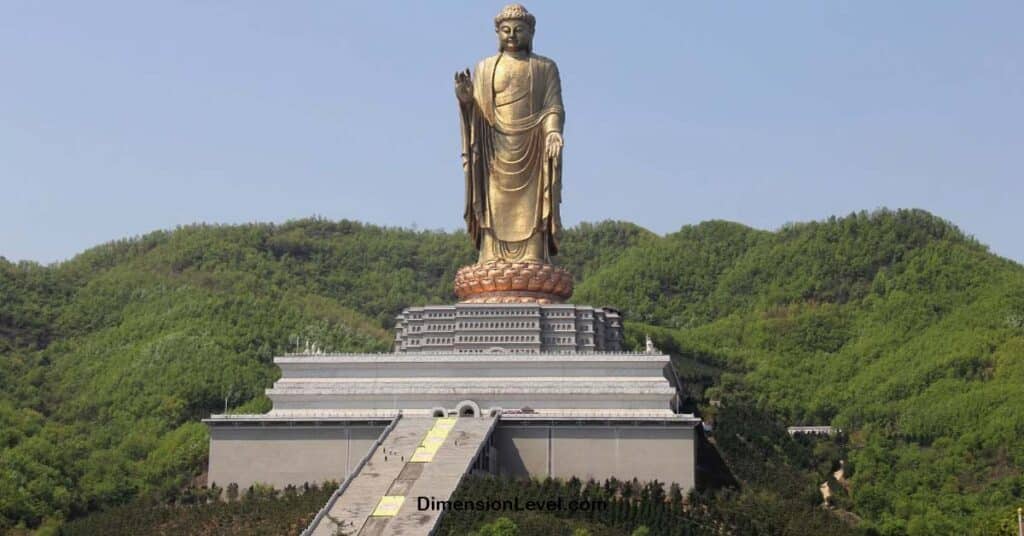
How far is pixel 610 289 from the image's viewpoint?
61.8 metres

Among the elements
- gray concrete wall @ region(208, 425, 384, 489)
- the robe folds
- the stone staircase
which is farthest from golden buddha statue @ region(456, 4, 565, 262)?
gray concrete wall @ region(208, 425, 384, 489)

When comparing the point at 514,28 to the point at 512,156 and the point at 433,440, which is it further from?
the point at 433,440

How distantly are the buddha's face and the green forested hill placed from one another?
8.80 metres

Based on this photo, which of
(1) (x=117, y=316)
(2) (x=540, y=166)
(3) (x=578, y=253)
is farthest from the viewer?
(3) (x=578, y=253)

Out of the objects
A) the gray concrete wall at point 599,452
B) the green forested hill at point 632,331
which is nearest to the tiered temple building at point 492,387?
the gray concrete wall at point 599,452

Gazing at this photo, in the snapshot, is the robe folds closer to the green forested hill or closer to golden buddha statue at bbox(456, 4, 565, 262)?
golden buddha statue at bbox(456, 4, 565, 262)

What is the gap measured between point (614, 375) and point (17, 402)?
55.6ft

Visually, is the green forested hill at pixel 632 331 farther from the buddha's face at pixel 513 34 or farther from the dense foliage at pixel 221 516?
the buddha's face at pixel 513 34

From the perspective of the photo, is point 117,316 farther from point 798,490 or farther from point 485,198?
point 798,490

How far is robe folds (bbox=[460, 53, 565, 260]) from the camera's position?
3662cm

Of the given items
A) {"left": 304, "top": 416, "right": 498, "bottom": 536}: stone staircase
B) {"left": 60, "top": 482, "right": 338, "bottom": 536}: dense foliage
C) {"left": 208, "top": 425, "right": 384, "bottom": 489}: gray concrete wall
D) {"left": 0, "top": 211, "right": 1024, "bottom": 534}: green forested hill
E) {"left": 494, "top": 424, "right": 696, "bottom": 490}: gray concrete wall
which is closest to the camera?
{"left": 304, "top": 416, "right": 498, "bottom": 536}: stone staircase

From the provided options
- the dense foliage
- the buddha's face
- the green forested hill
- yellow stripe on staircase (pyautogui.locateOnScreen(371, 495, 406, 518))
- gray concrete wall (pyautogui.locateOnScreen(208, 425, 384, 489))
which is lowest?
the dense foliage

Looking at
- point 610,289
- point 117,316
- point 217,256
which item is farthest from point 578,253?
point 117,316

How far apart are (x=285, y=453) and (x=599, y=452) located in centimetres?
562
